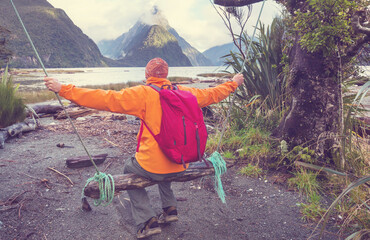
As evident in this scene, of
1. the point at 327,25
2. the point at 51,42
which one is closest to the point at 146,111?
the point at 327,25

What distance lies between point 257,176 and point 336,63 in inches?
71.9

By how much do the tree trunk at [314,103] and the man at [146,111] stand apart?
1271mm

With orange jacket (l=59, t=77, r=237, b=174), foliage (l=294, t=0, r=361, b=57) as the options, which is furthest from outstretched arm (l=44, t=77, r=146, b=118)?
foliage (l=294, t=0, r=361, b=57)

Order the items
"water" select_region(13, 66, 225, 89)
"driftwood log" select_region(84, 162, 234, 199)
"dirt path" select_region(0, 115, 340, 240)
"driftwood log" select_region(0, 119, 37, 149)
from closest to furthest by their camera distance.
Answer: "driftwood log" select_region(84, 162, 234, 199)
"dirt path" select_region(0, 115, 340, 240)
"driftwood log" select_region(0, 119, 37, 149)
"water" select_region(13, 66, 225, 89)

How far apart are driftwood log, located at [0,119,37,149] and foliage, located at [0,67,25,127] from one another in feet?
1.01

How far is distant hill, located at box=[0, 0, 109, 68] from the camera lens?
3929 inches

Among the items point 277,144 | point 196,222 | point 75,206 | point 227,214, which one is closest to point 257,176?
point 277,144

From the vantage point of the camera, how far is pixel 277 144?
401 cm

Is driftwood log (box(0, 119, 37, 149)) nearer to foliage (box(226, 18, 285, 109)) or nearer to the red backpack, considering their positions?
the red backpack

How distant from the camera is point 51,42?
128 meters

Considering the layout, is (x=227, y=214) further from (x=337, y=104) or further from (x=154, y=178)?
(x=337, y=104)

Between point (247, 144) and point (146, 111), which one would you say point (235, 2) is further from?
point (146, 111)

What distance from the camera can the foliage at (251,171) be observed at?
3.87 meters

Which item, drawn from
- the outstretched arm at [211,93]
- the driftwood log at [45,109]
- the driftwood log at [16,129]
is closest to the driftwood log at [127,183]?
the outstretched arm at [211,93]
